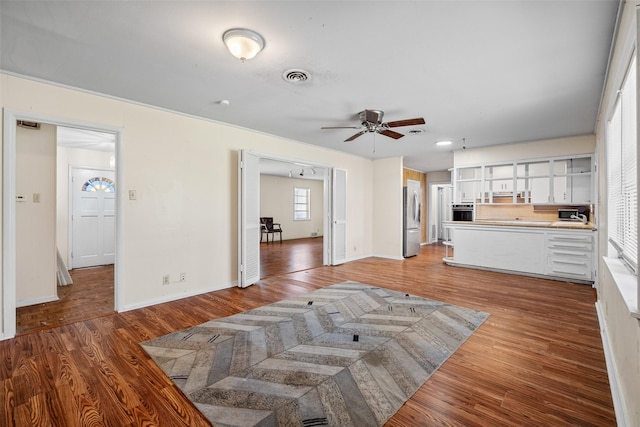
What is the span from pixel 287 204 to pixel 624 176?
9276mm

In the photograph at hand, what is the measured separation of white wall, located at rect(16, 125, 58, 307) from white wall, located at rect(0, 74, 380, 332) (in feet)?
3.85

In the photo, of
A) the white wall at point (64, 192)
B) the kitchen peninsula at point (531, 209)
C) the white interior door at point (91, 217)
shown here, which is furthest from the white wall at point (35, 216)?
the kitchen peninsula at point (531, 209)

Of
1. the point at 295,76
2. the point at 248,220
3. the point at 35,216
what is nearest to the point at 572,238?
the point at 295,76

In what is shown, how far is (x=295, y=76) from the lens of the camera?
8.68 feet

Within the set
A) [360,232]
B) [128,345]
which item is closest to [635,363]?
[128,345]

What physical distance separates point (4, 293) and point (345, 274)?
4.27m

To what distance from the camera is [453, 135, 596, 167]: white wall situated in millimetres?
4906

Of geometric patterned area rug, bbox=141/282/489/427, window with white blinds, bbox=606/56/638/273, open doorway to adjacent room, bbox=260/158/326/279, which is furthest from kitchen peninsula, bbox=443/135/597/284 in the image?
open doorway to adjacent room, bbox=260/158/326/279

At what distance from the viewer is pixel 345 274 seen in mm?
5184

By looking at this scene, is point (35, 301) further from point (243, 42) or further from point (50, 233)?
point (243, 42)

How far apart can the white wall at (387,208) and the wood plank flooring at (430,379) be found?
3063 millimetres

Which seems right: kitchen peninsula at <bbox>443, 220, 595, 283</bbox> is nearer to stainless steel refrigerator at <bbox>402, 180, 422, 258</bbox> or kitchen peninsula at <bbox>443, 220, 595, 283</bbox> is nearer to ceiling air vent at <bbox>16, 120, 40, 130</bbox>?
stainless steel refrigerator at <bbox>402, 180, 422, 258</bbox>

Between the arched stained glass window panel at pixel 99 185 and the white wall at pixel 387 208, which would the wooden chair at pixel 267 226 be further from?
the arched stained glass window panel at pixel 99 185

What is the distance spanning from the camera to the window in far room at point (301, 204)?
1090cm
